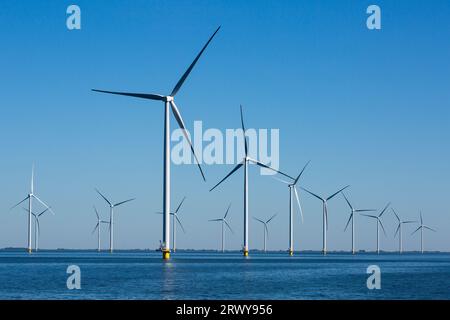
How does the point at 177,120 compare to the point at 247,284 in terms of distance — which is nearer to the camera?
the point at 247,284

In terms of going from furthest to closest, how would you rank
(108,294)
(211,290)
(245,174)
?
(245,174), (211,290), (108,294)

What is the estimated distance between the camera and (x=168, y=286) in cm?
8744

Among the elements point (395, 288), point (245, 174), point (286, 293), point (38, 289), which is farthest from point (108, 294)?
point (245, 174)

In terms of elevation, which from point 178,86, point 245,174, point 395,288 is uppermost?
point 178,86

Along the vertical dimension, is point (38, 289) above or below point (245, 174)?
below

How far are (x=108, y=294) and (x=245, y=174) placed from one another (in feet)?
372
